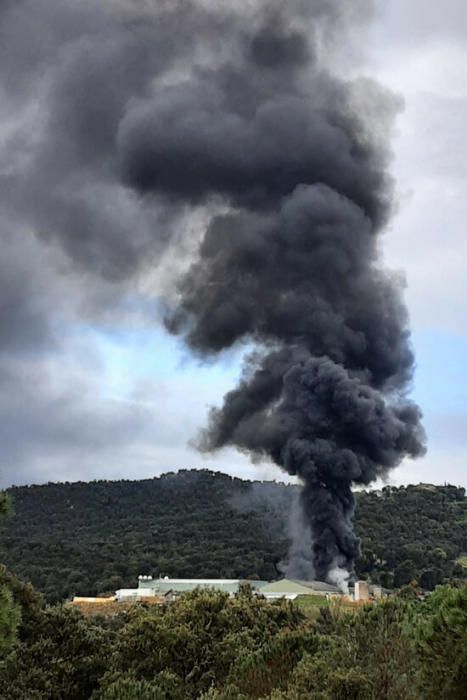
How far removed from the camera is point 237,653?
66.9 ft

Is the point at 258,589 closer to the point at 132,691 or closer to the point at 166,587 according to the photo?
the point at 166,587

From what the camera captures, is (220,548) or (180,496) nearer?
(220,548)

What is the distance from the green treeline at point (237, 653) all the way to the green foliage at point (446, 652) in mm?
15

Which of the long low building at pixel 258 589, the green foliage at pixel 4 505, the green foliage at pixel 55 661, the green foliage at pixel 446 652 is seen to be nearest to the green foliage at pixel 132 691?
the green foliage at pixel 55 661

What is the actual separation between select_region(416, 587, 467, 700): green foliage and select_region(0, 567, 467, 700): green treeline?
0.01 metres

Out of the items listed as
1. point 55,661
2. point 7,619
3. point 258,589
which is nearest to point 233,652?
point 55,661

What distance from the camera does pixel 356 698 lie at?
1458 centimetres

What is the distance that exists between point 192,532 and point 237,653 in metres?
71.4

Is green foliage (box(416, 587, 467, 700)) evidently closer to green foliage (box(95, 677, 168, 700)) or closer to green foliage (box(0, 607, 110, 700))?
green foliage (box(95, 677, 168, 700))

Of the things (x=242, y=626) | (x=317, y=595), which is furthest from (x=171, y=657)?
(x=317, y=595)

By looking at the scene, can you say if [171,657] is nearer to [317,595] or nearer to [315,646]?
[315,646]

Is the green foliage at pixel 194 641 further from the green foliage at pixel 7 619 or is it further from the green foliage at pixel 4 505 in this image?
the green foliage at pixel 4 505

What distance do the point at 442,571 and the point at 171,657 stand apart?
160ft

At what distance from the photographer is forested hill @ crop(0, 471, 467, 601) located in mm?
69375
